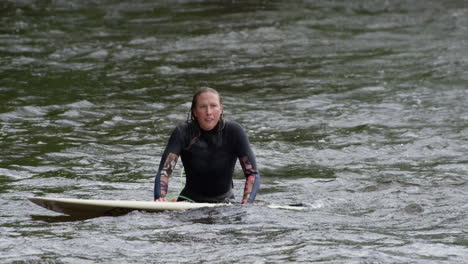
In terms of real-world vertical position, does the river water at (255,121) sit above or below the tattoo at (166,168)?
below

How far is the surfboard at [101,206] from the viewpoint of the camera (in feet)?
28.8

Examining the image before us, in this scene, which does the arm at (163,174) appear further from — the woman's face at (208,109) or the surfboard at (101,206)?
the woman's face at (208,109)

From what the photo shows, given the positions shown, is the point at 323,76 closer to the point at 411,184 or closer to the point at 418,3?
the point at 411,184

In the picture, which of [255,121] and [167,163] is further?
[255,121]

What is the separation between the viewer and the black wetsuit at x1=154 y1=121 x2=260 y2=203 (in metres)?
9.10

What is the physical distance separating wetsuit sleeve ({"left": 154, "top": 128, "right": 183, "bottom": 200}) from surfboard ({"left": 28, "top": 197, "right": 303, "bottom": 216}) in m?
0.22

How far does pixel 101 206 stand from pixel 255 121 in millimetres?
7122

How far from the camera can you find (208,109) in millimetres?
8852

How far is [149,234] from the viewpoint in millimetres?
8203

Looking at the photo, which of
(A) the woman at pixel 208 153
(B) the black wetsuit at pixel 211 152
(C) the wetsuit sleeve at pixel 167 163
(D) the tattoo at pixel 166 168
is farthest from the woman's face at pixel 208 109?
(D) the tattoo at pixel 166 168

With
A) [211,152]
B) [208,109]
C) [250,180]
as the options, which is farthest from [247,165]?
[208,109]

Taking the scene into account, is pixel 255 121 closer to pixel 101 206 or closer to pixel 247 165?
pixel 247 165

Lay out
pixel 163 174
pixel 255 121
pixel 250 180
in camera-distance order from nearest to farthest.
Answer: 1. pixel 163 174
2. pixel 250 180
3. pixel 255 121

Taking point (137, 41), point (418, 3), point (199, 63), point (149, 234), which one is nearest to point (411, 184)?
point (149, 234)
